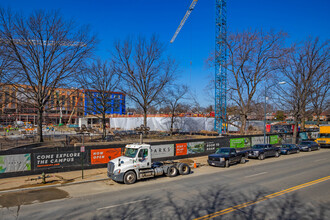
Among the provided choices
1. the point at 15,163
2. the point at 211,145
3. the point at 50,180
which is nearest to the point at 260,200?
the point at 50,180

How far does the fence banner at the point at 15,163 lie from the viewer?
47.4 ft

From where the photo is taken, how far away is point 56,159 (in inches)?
646

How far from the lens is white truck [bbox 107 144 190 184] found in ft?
44.6

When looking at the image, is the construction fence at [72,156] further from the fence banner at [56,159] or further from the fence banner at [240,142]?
the fence banner at [240,142]

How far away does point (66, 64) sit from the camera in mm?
25031

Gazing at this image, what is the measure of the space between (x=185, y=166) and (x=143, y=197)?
6398mm

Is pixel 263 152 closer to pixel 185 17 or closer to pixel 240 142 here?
pixel 240 142

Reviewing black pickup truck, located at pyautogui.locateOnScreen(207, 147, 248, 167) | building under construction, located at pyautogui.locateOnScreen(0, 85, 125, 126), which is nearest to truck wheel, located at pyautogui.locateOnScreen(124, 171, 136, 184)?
black pickup truck, located at pyautogui.locateOnScreen(207, 147, 248, 167)

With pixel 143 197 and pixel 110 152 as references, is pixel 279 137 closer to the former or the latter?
pixel 110 152

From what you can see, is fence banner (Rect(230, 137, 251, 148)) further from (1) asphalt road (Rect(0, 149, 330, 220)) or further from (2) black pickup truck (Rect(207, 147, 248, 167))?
(1) asphalt road (Rect(0, 149, 330, 220))

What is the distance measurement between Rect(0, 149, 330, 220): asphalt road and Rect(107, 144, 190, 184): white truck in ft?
1.61

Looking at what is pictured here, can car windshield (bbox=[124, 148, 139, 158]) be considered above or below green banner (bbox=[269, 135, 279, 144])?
above

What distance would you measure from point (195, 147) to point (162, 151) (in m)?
4.75

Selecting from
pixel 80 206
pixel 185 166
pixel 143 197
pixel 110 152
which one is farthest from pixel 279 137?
pixel 80 206
